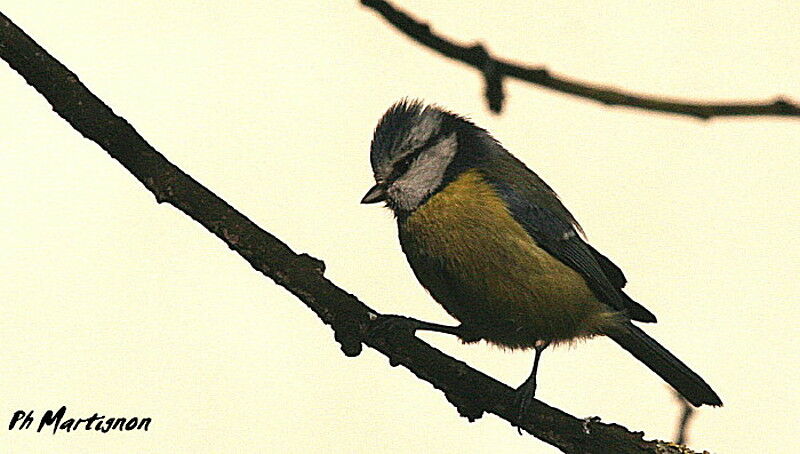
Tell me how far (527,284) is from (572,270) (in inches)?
7.0

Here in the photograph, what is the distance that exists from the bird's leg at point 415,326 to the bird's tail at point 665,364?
1.32 feet

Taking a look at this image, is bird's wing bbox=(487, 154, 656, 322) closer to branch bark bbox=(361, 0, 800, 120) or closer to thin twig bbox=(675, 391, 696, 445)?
thin twig bbox=(675, 391, 696, 445)

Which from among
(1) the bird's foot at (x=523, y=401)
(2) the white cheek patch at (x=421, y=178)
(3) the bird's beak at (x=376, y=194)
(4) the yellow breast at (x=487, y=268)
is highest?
(2) the white cheek patch at (x=421, y=178)

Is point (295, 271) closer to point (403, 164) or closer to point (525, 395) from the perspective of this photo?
point (525, 395)

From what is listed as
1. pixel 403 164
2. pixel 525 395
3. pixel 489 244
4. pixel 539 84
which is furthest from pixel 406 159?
pixel 539 84

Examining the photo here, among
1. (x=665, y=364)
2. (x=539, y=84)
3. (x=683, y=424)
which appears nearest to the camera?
(x=539, y=84)

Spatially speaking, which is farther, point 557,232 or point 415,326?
point 557,232

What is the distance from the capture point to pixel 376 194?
80.8 inches

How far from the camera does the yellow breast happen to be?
196 cm

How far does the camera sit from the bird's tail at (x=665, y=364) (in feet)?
7.39

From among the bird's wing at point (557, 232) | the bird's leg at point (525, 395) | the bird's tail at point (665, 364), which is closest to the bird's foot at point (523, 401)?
the bird's leg at point (525, 395)

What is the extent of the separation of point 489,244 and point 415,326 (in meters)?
0.32

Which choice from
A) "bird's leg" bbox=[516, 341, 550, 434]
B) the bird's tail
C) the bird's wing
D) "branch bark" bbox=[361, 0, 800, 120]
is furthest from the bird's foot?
"branch bark" bbox=[361, 0, 800, 120]

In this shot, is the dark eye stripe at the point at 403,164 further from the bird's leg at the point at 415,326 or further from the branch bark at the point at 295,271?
the branch bark at the point at 295,271
